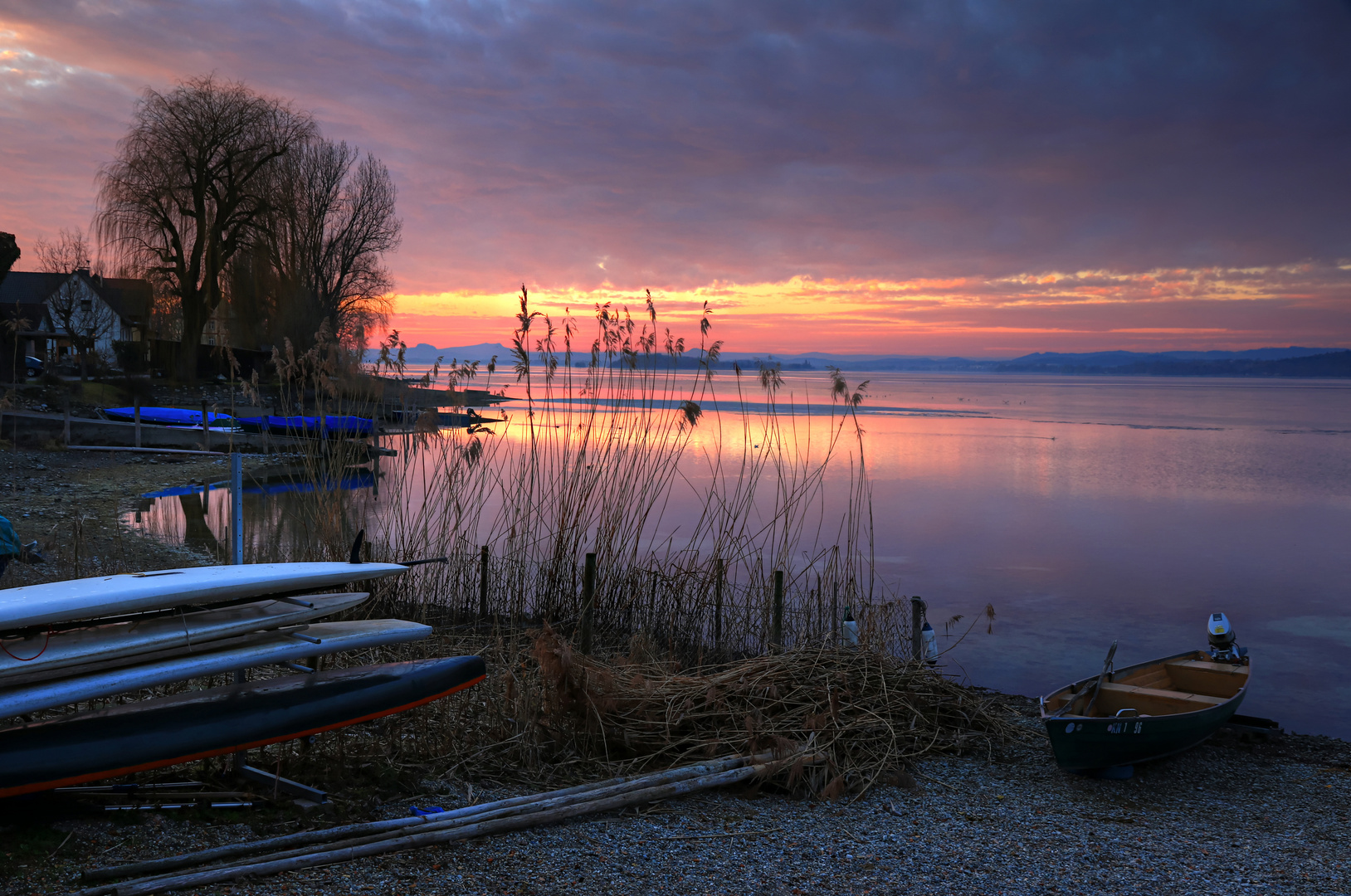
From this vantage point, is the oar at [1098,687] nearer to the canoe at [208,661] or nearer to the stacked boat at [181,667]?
the stacked boat at [181,667]

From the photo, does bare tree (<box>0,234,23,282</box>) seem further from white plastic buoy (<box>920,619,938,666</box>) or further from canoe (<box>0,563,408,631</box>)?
white plastic buoy (<box>920,619,938,666</box>)

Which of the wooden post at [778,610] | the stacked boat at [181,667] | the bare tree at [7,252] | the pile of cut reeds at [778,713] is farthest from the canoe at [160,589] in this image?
the bare tree at [7,252]

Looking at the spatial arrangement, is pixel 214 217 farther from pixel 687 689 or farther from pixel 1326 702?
pixel 1326 702

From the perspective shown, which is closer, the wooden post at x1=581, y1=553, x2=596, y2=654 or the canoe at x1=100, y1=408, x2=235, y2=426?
the wooden post at x1=581, y1=553, x2=596, y2=654

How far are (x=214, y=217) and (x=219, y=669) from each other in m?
26.1

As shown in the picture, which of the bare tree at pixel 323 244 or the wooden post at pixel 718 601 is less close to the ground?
the bare tree at pixel 323 244

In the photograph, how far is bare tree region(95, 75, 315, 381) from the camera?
23.8 metres

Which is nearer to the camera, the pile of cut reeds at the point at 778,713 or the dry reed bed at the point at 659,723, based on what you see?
the dry reed bed at the point at 659,723

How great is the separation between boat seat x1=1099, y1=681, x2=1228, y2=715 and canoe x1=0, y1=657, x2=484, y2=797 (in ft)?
13.2

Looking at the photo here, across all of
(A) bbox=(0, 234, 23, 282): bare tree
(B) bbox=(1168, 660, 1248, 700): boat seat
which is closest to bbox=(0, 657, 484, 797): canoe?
(B) bbox=(1168, 660, 1248, 700): boat seat

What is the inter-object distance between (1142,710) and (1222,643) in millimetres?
1446

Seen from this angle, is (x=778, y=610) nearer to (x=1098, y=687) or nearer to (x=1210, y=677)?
(x=1098, y=687)

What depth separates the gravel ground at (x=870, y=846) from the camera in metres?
3.07

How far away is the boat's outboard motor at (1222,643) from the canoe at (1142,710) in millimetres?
48
